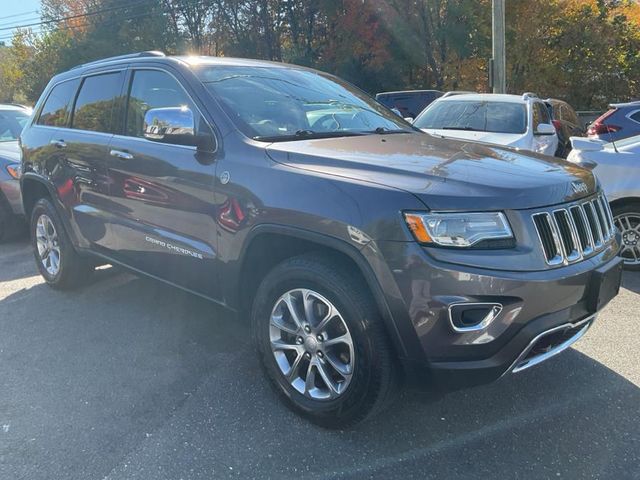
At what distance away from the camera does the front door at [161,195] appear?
320cm

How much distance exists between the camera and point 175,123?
324 cm

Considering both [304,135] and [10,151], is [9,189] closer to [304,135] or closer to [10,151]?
[10,151]

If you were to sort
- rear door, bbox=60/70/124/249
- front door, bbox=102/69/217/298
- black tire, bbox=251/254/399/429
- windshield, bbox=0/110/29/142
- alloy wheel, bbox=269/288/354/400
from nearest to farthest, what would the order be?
black tire, bbox=251/254/399/429, alloy wheel, bbox=269/288/354/400, front door, bbox=102/69/217/298, rear door, bbox=60/70/124/249, windshield, bbox=0/110/29/142

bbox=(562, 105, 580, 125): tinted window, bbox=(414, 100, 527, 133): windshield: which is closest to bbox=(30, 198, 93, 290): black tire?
bbox=(414, 100, 527, 133): windshield

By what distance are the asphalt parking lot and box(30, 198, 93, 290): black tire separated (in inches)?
32.9

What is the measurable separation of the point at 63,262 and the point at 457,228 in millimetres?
3792

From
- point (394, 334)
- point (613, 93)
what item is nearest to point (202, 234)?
point (394, 334)

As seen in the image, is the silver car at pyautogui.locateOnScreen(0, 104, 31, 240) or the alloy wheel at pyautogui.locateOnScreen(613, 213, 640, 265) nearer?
the alloy wheel at pyautogui.locateOnScreen(613, 213, 640, 265)

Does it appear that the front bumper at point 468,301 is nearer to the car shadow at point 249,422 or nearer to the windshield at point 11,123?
the car shadow at point 249,422

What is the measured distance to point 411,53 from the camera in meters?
24.0

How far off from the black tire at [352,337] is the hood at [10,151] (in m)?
5.33

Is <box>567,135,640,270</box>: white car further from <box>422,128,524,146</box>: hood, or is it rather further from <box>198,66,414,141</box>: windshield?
<box>198,66,414,141</box>: windshield

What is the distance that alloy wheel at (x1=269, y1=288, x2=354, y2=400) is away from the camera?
8.71 ft

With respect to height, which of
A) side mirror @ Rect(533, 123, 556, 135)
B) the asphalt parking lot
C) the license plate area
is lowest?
the asphalt parking lot
